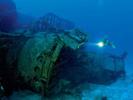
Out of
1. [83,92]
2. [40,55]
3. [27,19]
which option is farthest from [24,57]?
[27,19]

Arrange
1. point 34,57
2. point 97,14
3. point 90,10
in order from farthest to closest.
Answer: point 90,10
point 97,14
point 34,57

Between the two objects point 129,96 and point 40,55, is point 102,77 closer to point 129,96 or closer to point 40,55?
point 129,96

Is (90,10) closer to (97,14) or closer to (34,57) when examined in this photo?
(97,14)

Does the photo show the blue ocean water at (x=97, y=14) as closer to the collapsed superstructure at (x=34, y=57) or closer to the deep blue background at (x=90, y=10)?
the deep blue background at (x=90, y=10)

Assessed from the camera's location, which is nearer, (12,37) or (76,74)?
(12,37)

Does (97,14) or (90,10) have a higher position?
(90,10)

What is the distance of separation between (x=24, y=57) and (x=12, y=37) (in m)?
0.91

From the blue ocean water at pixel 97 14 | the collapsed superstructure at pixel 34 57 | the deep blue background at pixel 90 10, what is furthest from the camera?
the deep blue background at pixel 90 10

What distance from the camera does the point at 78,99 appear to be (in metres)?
8.10

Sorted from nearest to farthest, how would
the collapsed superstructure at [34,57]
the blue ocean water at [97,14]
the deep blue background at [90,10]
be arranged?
the collapsed superstructure at [34,57]
the blue ocean water at [97,14]
the deep blue background at [90,10]

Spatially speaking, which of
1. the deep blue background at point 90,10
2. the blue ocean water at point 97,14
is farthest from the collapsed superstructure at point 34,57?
the deep blue background at point 90,10

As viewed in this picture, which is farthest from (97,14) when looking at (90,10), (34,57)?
(34,57)

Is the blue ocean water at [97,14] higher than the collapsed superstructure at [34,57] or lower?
higher

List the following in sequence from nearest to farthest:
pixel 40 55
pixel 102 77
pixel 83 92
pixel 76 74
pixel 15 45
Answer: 1. pixel 40 55
2. pixel 15 45
3. pixel 83 92
4. pixel 76 74
5. pixel 102 77
